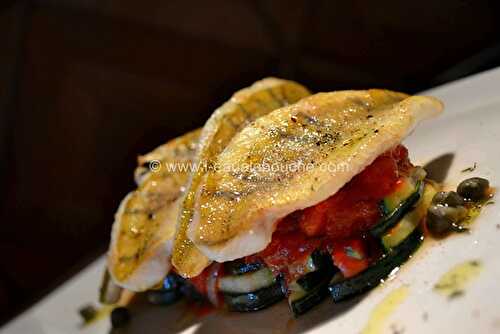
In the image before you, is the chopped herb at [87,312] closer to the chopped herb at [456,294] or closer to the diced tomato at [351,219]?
the diced tomato at [351,219]

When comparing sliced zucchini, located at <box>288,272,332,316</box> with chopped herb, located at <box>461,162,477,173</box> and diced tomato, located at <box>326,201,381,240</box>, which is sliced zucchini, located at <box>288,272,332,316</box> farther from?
chopped herb, located at <box>461,162,477,173</box>

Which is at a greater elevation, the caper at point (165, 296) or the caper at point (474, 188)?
the caper at point (474, 188)

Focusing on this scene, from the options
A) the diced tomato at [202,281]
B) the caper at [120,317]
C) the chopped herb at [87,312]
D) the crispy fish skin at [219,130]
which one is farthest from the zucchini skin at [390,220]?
the chopped herb at [87,312]

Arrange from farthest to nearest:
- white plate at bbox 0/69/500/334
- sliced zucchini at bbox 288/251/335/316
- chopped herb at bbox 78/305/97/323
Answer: chopped herb at bbox 78/305/97/323, sliced zucchini at bbox 288/251/335/316, white plate at bbox 0/69/500/334

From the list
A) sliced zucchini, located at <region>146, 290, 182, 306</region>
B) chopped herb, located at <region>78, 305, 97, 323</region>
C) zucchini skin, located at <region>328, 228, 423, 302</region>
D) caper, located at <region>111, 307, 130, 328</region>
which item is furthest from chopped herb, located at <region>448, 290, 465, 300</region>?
chopped herb, located at <region>78, 305, 97, 323</region>

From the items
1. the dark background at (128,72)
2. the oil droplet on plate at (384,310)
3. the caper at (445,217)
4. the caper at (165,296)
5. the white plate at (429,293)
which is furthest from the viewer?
the dark background at (128,72)

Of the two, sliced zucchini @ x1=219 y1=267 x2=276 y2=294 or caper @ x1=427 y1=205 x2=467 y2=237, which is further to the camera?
sliced zucchini @ x1=219 y1=267 x2=276 y2=294

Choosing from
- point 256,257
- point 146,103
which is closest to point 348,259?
point 256,257
